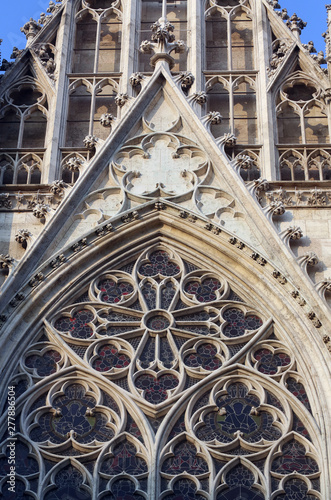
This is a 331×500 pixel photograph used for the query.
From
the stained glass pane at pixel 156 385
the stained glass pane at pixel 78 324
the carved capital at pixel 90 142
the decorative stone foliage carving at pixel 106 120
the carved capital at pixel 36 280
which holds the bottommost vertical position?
the stained glass pane at pixel 156 385

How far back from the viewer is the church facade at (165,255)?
1864 cm

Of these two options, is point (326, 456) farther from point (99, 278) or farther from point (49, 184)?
point (49, 184)

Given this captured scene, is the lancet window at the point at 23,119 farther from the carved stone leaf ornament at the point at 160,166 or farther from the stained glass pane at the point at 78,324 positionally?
the stained glass pane at the point at 78,324

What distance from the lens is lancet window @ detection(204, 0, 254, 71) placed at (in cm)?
2448

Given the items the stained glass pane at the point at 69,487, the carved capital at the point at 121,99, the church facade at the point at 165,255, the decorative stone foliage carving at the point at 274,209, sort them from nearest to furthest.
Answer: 1. the stained glass pane at the point at 69,487
2. the church facade at the point at 165,255
3. the decorative stone foliage carving at the point at 274,209
4. the carved capital at the point at 121,99

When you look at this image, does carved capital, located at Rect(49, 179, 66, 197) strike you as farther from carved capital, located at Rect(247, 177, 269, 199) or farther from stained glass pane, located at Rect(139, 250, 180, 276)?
carved capital, located at Rect(247, 177, 269, 199)

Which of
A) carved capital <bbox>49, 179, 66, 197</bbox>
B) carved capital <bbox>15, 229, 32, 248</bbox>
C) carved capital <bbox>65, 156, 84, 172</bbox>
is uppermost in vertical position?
carved capital <bbox>65, 156, 84, 172</bbox>

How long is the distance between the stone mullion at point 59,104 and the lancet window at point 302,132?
365 cm

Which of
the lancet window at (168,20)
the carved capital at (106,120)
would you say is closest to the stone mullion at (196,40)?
the lancet window at (168,20)

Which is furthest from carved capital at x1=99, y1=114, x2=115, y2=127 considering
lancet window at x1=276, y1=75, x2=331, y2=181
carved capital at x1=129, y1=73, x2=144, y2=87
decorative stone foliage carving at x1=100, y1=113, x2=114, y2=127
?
lancet window at x1=276, y1=75, x2=331, y2=181

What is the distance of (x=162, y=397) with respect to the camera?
63.0 feet

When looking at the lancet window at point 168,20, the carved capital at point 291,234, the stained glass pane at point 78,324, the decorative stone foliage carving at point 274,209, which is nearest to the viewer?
the stained glass pane at point 78,324

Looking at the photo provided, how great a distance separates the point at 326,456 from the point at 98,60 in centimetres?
934

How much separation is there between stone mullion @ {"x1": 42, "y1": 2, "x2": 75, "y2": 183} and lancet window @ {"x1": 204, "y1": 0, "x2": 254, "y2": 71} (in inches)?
98.0
